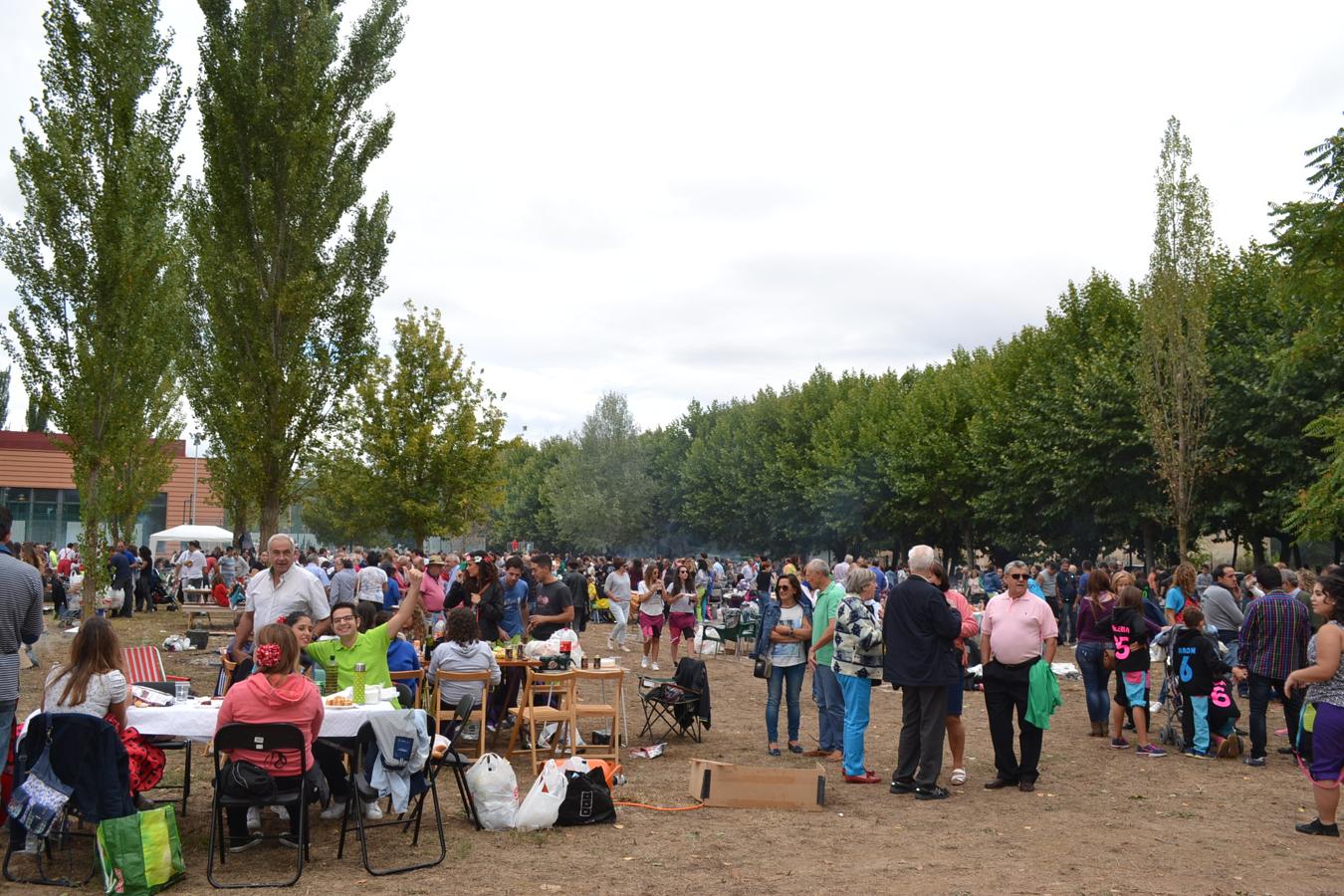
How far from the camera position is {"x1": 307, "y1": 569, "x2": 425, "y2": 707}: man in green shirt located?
7641 millimetres

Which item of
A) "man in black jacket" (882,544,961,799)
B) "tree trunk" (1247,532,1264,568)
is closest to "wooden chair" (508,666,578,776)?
"man in black jacket" (882,544,961,799)

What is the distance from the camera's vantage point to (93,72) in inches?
565

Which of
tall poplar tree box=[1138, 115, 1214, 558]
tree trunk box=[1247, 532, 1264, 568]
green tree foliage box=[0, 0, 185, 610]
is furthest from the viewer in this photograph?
tree trunk box=[1247, 532, 1264, 568]

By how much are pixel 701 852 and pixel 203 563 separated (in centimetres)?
2373

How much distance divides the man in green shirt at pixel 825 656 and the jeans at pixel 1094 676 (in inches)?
112

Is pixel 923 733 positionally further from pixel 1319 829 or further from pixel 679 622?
pixel 679 622

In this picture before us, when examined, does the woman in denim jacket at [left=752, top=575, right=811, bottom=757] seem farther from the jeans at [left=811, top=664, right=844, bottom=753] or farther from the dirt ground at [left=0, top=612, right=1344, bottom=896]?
the dirt ground at [left=0, top=612, right=1344, bottom=896]

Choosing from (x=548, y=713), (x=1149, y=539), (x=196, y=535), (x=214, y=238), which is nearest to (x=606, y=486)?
(x=196, y=535)

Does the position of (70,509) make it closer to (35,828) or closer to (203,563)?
(203,563)

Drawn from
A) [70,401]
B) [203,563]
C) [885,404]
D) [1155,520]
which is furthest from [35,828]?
[885,404]

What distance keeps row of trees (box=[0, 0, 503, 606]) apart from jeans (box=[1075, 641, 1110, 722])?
12204mm

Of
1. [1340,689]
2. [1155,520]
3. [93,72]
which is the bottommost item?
[1340,689]

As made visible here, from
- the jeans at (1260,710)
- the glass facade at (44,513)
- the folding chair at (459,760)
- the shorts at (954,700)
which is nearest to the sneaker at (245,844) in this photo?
the folding chair at (459,760)

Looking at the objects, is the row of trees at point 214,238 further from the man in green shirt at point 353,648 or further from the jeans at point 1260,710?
the jeans at point 1260,710
